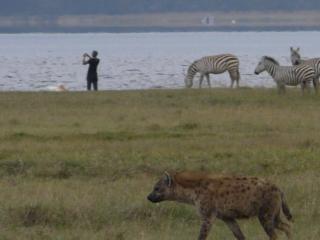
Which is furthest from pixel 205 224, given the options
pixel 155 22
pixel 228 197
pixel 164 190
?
pixel 155 22

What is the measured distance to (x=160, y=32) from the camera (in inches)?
5704

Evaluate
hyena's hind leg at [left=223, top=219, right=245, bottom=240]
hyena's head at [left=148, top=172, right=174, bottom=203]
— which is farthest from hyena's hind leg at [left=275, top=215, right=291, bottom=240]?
hyena's head at [left=148, top=172, right=174, bottom=203]

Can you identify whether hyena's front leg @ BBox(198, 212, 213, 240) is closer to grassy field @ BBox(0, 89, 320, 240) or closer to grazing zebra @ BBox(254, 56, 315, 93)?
grassy field @ BBox(0, 89, 320, 240)

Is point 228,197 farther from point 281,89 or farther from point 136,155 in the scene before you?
point 281,89

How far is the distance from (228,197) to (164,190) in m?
0.55

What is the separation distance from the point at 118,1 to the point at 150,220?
139m

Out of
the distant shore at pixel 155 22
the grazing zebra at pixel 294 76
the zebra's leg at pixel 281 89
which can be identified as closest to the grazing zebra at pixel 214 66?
the grazing zebra at pixel 294 76

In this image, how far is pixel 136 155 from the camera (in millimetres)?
15695

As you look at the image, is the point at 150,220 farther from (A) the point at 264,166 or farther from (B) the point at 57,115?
(B) the point at 57,115

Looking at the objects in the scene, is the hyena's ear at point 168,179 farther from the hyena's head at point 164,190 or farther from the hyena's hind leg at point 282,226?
the hyena's hind leg at point 282,226

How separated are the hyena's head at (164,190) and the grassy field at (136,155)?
509 millimetres

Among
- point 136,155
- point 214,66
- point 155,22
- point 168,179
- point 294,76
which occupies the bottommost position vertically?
point 155,22

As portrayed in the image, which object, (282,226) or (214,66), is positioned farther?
(214,66)

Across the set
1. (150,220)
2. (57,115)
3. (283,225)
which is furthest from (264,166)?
(57,115)
